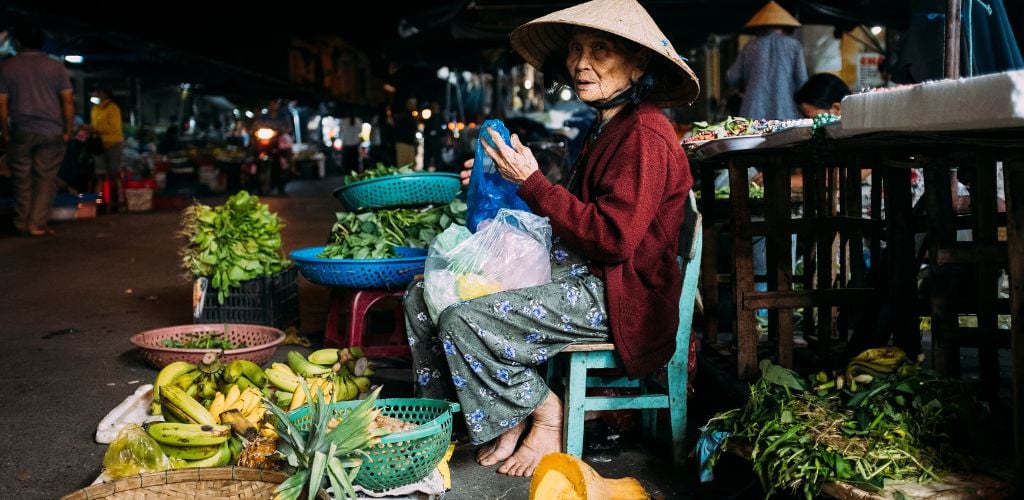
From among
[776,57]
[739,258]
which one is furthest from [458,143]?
[739,258]

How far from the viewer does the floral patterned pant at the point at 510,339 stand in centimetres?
324

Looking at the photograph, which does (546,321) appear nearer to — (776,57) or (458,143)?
(776,57)

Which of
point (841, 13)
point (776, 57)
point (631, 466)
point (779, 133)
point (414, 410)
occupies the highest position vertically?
point (841, 13)

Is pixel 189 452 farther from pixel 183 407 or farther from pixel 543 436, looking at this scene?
pixel 543 436

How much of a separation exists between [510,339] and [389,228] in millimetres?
2144

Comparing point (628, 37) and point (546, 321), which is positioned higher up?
point (628, 37)

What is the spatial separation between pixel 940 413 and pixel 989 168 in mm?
817

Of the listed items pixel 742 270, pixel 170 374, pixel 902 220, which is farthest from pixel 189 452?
pixel 902 220

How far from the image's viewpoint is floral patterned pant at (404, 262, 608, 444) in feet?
10.6

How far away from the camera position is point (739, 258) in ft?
13.4

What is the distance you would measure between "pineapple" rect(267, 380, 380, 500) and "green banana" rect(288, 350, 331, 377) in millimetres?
1375

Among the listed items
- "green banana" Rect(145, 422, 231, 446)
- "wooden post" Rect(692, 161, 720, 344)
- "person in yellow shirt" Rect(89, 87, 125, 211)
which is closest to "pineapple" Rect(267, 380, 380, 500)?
"green banana" Rect(145, 422, 231, 446)

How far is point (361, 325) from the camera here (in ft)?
16.4

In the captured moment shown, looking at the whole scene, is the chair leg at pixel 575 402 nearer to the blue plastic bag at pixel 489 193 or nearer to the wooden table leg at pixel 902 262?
the blue plastic bag at pixel 489 193
